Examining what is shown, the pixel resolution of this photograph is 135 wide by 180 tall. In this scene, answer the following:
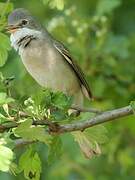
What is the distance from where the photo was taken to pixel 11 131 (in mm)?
3285

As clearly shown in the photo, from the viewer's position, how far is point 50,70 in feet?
16.3

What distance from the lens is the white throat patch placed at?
15.3 feet

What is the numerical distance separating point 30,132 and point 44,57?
175 centimetres

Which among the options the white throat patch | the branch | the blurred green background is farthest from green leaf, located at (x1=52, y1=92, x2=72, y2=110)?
the blurred green background

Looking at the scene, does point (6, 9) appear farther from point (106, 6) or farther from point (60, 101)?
point (106, 6)

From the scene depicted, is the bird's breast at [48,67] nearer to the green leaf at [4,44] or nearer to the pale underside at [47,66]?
the pale underside at [47,66]

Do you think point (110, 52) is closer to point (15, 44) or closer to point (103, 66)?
point (103, 66)

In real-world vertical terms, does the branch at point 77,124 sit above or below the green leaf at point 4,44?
below

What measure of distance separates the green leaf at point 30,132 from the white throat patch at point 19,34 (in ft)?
4.80

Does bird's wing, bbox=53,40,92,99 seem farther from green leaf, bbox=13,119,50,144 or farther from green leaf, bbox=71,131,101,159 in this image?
green leaf, bbox=13,119,50,144

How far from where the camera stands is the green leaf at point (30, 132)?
3238 mm

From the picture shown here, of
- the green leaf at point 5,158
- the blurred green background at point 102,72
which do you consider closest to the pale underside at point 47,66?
the blurred green background at point 102,72

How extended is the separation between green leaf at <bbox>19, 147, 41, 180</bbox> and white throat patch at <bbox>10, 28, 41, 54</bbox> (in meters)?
1.22

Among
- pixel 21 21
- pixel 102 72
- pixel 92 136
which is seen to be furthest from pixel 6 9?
pixel 102 72
